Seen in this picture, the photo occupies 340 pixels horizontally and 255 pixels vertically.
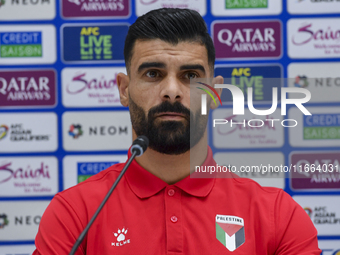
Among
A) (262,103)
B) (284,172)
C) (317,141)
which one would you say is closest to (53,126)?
(262,103)

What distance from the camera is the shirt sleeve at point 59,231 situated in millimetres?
887

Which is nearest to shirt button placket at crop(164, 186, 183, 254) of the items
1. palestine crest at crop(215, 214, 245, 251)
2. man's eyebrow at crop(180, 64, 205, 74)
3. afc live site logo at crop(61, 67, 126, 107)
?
palestine crest at crop(215, 214, 245, 251)

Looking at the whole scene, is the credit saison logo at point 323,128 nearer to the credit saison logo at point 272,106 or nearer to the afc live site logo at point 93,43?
the credit saison logo at point 272,106

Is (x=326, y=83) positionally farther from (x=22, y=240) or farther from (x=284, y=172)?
(x=22, y=240)

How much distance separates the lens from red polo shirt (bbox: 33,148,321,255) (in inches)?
35.4

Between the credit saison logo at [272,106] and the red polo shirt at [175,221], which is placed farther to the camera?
the credit saison logo at [272,106]

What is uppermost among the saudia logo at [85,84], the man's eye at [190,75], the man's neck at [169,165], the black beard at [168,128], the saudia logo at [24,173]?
the saudia logo at [85,84]

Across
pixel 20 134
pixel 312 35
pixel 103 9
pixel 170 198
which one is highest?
pixel 103 9

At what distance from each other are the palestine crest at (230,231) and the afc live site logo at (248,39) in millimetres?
904

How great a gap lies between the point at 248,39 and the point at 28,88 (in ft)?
3.82

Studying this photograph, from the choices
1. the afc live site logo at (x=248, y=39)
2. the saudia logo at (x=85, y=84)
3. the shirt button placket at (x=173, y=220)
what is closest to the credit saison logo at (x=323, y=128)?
the afc live site logo at (x=248, y=39)

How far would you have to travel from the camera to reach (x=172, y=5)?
158 cm

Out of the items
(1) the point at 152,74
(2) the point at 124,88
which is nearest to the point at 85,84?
(2) the point at 124,88

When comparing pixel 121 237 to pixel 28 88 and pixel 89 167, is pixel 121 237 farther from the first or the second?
pixel 28 88
